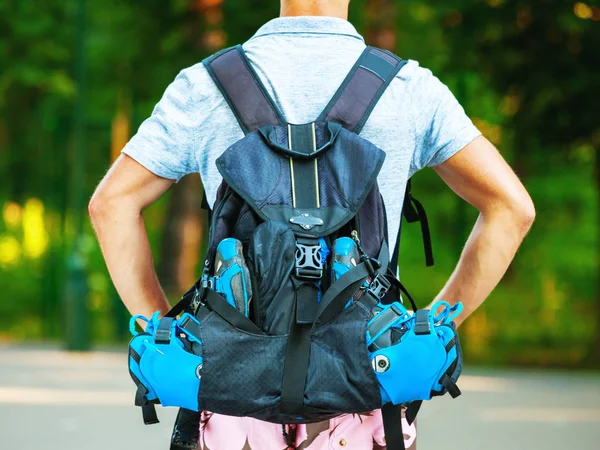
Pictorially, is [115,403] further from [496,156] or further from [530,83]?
[496,156]

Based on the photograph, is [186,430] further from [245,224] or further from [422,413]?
[422,413]

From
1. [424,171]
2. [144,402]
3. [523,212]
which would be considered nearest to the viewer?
[144,402]

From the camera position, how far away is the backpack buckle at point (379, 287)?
7.80 feet

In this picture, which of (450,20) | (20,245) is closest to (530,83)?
(450,20)

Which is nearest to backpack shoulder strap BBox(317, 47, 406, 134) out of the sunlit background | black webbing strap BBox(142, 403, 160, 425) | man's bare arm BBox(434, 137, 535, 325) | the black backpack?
the black backpack

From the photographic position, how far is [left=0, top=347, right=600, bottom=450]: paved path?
9570 mm

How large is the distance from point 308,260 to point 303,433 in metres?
0.38

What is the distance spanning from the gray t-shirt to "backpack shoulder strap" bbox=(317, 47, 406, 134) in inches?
1.1

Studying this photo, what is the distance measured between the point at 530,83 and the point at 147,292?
43.0ft

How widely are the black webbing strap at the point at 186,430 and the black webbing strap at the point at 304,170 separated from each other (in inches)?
19.3

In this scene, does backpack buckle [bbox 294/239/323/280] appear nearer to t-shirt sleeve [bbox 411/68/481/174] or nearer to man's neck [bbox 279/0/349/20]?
t-shirt sleeve [bbox 411/68/481/174]

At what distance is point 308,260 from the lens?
2369 millimetres

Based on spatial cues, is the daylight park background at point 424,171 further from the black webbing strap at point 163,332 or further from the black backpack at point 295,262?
the black webbing strap at point 163,332

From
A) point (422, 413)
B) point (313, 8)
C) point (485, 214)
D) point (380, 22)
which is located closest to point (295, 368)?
point (485, 214)
